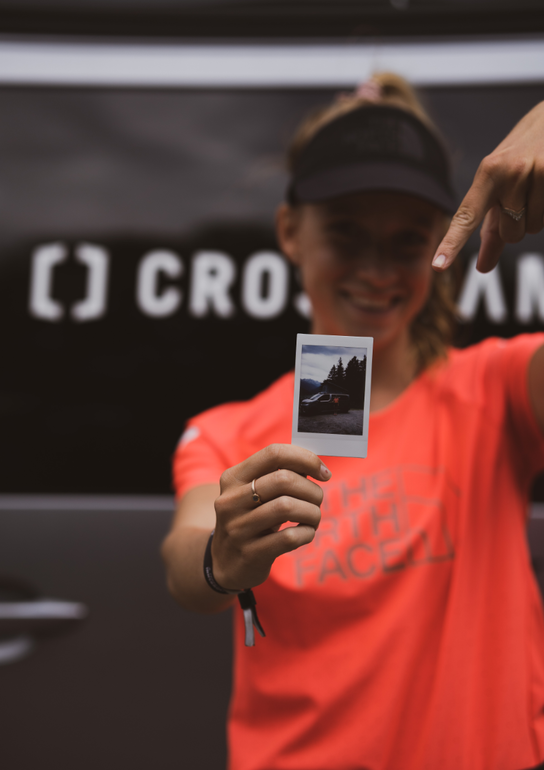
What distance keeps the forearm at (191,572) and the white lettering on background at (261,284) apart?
694mm

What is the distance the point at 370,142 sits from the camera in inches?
54.7

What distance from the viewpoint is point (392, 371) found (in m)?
1.49

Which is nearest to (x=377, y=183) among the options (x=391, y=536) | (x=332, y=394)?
(x=332, y=394)

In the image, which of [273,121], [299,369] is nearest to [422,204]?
[273,121]

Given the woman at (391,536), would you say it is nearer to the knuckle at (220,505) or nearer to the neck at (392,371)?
the neck at (392,371)

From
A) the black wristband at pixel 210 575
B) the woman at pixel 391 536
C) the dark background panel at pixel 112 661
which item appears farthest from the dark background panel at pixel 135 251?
the black wristband at pixel 210 575

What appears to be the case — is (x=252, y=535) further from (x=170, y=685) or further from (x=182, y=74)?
(x=182, y=74)

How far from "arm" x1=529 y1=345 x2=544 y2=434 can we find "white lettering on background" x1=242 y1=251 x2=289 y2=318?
688 mm

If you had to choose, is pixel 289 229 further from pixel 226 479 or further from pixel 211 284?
pixel 226 479

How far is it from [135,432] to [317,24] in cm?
127

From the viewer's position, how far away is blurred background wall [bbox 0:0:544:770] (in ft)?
5.35

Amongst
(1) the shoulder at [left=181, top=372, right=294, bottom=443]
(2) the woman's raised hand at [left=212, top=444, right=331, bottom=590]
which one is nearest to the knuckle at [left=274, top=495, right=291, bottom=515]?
(2) the woman's raised hand at [left=212, top=444, right=331, bottom=590]

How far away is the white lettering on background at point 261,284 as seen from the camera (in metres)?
1.69

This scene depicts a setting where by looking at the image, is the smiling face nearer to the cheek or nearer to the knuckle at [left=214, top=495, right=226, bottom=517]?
the cheek
